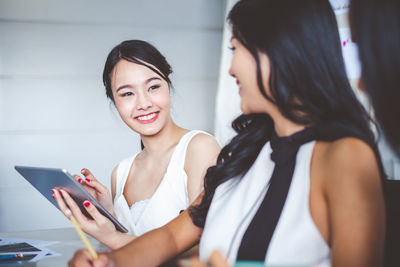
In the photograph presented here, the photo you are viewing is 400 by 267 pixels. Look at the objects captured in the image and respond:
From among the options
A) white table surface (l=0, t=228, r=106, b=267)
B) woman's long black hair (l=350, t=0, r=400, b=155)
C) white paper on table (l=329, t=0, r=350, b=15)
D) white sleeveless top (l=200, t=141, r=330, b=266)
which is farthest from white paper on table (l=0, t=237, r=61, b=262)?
white paper on table (l=329, t=0, r=350, b=15)

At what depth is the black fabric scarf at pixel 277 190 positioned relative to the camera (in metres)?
0.95

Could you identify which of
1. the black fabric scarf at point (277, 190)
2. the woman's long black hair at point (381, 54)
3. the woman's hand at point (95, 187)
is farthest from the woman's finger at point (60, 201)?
the woman's long black hair at point (381, 54)

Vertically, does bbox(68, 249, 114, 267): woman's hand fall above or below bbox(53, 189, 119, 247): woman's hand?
below

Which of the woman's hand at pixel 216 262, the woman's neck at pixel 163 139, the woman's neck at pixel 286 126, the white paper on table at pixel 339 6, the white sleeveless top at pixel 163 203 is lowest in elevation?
the woman's hand at pixel 216 262

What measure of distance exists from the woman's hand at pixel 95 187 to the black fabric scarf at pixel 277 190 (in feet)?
3.08

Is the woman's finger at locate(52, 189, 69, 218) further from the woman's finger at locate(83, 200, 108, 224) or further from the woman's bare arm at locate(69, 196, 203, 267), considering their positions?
the woman's bare arm at locate(69, 196, 203, 267)

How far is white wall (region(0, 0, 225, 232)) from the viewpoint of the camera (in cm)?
345

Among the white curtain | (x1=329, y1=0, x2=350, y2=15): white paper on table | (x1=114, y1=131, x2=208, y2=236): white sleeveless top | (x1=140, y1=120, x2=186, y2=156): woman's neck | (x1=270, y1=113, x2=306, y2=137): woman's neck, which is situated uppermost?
(x1=329, y1=0, x2=350, y2=15): white paper on table

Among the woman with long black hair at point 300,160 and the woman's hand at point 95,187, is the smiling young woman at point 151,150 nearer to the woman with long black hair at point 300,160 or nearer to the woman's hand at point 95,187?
the woman's hand at point 95,187

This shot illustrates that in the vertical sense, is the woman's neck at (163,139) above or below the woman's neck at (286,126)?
above

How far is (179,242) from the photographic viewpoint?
127 centimetres

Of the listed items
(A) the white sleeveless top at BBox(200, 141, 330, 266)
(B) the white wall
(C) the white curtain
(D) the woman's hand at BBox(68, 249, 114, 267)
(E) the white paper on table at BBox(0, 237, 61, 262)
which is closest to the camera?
(A) the white sleeveless top at BBox(200, 141, 330, 266)

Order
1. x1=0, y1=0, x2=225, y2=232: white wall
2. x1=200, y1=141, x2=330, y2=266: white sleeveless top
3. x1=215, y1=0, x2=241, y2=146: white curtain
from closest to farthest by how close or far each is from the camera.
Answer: x1=200, y1=141, x2=330, y2=266: white sleeveless top, x1=215, y1=0, x2=241, y2=146: white curtain, x1=0, y1=0, x2=225, y2=232: white wall

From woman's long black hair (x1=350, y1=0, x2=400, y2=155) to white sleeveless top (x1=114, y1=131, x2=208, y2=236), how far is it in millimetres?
1112
